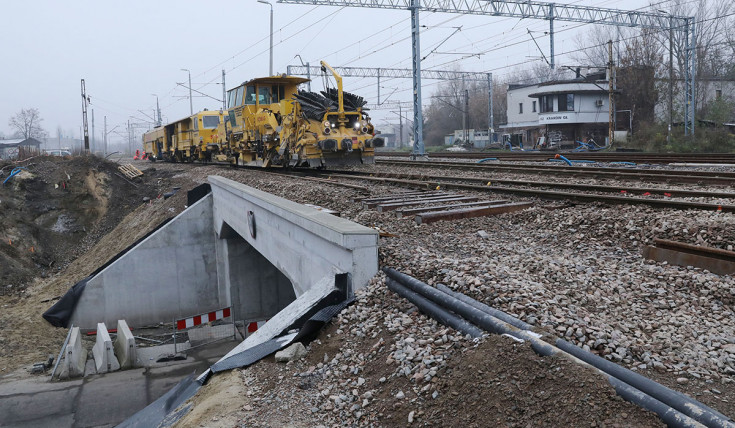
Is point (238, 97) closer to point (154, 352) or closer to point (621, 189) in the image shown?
point (154, 352)

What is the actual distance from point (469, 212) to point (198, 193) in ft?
38.1

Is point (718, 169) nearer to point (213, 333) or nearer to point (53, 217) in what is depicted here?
point (213, 333)

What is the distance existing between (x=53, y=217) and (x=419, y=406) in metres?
25.1

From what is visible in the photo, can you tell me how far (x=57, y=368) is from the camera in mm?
12055

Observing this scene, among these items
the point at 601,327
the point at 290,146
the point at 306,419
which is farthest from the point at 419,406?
the point at 290,146

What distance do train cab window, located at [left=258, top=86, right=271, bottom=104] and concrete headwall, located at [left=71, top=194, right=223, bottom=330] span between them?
446cm

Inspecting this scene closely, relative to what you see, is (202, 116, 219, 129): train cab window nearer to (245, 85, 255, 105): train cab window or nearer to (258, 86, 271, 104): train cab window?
(245, 85, 255, 105): train cab window

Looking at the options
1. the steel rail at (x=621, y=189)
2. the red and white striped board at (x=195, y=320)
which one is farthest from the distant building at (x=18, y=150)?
the steel rail at (x=621, y=189)

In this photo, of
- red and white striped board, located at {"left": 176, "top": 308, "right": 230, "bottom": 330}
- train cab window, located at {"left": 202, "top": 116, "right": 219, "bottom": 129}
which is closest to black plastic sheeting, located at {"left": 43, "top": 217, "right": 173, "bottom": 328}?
red and white striped board, located at {"left": 176, "top": 308, "right": 230, "bottom": 330}

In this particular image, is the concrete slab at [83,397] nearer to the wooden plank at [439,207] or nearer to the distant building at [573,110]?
the wooden plank at [439,207]

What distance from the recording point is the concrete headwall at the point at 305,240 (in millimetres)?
5734

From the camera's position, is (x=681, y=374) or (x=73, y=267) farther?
(x=73, y=267)

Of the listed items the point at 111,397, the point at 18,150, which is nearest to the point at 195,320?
the point at 111,397

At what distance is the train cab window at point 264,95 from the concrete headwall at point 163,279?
4.46 metres
